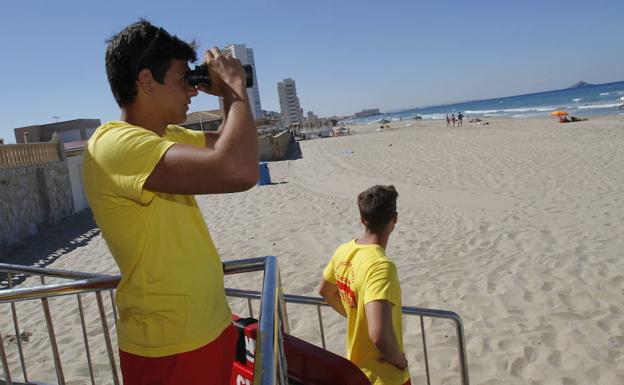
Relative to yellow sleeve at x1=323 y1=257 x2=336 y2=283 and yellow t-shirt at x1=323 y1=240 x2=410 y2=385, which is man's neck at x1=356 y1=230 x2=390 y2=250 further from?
yellow sleeve at x1=323 y1=257 x2=336 y2=283

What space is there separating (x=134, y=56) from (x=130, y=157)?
383mm

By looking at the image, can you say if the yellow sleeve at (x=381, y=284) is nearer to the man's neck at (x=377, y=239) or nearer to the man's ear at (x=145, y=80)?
the man's neck at (x=377, y=239)

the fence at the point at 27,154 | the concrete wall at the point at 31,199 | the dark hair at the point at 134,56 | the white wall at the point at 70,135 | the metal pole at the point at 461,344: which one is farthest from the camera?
the white wall at the point at 70,135

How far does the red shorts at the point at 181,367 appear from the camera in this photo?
150 centimetres

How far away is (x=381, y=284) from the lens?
2199 mm

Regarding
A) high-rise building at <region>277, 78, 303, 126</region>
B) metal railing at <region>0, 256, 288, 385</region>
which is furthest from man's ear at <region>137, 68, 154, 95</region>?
high-rise building at <region>277, 78, 303, 126</region>

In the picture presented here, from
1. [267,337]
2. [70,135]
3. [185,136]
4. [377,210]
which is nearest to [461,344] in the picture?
[377,210]

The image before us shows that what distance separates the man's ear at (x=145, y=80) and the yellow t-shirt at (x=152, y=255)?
165mm

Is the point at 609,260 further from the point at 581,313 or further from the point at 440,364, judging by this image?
the point at 440,364

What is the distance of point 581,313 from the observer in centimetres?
480

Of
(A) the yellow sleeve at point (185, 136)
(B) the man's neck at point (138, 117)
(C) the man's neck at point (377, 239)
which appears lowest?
(C) the man's neck at point (377, 239)

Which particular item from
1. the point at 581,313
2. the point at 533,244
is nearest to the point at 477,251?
the point at 533,244

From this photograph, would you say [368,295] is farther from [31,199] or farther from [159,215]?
[31,199]

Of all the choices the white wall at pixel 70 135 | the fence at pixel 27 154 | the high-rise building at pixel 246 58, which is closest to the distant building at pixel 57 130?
the white wall at pixel 70 135
